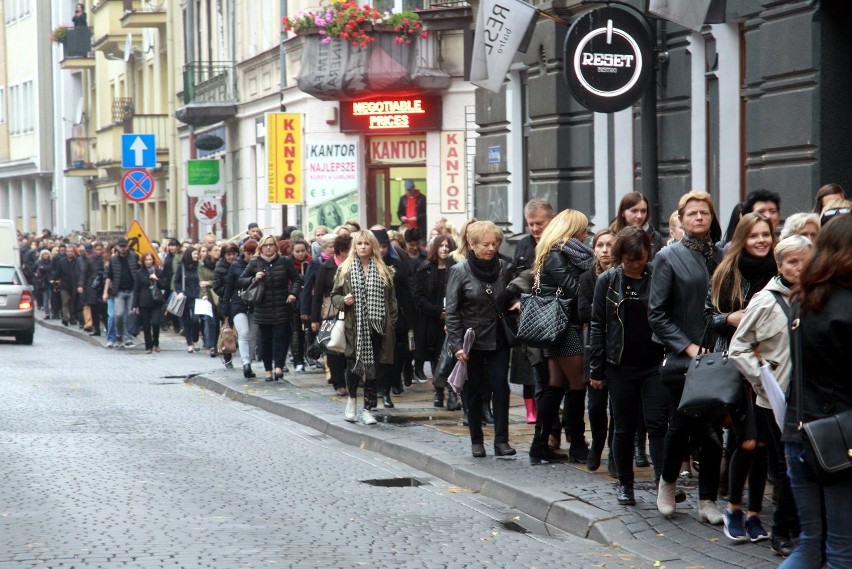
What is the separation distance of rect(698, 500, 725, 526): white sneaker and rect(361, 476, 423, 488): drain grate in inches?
109

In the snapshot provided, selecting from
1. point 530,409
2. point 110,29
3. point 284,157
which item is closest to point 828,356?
point 530,409

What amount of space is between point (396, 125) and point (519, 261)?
16999mm

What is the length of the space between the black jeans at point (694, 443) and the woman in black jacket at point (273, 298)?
982cm

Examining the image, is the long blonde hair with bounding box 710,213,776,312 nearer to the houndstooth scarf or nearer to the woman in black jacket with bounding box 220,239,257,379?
the houndstooth scarf

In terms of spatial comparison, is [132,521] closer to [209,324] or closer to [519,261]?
[519,261]

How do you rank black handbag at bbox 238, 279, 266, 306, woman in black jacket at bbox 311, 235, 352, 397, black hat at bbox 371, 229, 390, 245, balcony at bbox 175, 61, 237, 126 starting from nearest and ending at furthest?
woman in black jacket at bbox 311, 235, 352, 397, black hat at bbox 371, 229, 390, 245, black handbag at bbox 238, 279, 266, 306, balcony at bbox 175, 61, 237, 126

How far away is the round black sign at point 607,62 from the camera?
41.4ft

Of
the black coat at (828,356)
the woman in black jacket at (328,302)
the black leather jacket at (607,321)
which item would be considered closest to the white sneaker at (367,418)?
the woman in black jacket at (328,302)

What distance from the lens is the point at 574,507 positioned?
9031 mm

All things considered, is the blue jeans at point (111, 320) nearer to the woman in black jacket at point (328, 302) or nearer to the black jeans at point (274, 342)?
the black jeans at point (274, 342)

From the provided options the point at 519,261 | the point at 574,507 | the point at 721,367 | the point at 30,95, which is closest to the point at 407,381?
the point at 519,261

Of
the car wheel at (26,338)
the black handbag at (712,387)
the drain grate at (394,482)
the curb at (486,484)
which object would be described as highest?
the black handbag at (712,387)

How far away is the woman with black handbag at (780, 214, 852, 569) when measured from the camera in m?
5.52

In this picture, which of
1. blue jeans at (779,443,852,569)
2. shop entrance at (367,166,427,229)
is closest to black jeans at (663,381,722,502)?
blue jeans at (779,443,852,569)
